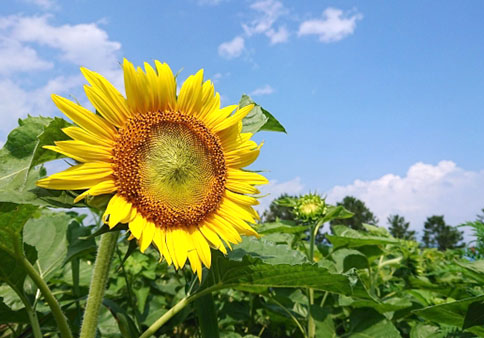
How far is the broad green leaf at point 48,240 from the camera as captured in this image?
1807 mm

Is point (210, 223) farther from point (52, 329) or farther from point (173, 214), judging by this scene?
point (52, 329)

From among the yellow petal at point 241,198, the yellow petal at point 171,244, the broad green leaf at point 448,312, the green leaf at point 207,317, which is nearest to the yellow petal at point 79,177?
the yellow petal at point 171,244

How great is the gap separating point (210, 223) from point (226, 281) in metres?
0.20

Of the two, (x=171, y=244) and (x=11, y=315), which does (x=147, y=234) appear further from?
(x=11, y=315)

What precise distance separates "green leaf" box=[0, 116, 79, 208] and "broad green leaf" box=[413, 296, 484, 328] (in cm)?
123

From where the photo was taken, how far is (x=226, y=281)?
4.88ft

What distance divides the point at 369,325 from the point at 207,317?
2.77ft

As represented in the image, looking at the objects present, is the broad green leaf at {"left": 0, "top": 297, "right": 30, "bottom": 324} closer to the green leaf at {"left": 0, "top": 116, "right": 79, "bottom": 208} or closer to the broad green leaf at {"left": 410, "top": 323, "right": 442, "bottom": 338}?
the green leaf at {"left": 0, "top": 116, "right": 79, "bottom": 208}

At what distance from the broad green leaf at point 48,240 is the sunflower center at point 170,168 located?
0.65 metres

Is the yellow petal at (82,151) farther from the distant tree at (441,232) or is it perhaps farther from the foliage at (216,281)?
the distant tree at (441,232)

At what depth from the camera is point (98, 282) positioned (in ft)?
4.32

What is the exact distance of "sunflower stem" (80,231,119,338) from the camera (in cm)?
130

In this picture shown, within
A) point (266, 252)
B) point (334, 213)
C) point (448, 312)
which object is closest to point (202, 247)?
point (266, 252)

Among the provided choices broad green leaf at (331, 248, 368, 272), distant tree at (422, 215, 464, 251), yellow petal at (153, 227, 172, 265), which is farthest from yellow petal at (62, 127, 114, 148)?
distant tree at (422, 215, 464, 251)
